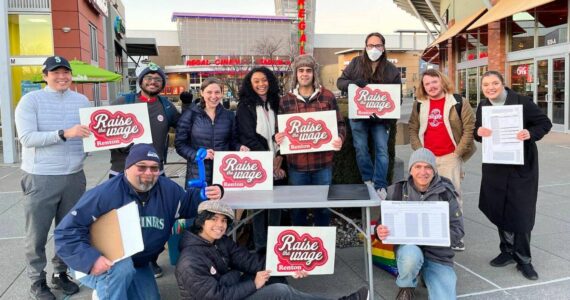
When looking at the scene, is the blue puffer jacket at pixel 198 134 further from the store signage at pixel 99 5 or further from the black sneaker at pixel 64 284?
the store signage at pixel 99 5

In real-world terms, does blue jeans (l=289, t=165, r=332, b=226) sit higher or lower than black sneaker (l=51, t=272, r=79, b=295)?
higher

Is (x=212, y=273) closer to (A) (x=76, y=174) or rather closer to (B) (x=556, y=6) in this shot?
(A) (x=76, y=174)

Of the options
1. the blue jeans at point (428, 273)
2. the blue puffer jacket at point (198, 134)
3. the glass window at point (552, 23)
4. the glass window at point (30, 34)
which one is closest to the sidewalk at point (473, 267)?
the blue jeans at point (428, 273)

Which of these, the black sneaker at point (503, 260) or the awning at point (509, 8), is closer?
the black sneaker at point (503, 260)

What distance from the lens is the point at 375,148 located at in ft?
17.3

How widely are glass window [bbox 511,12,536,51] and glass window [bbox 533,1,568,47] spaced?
0.40 metres

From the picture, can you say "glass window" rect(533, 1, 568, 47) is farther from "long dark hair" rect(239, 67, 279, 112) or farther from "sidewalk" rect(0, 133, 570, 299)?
"long dark hair" rect(239, 67, 279, 112)

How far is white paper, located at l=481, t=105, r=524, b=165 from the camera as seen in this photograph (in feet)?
13.6

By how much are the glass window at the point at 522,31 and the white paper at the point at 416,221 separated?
A: 1544 cm

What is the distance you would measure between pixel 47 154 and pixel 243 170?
158cm

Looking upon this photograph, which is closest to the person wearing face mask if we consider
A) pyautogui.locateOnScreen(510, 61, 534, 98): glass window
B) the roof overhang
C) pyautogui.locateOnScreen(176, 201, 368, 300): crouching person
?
pyautogui.locateOnScreen(176, 201, 368, 300): crouching person

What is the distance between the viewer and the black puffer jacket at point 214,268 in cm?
307

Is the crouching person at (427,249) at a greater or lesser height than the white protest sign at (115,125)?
lesser

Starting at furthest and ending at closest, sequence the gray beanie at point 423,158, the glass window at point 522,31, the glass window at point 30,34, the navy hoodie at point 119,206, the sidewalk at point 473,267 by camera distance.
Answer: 1. the glass window at point 522,31
2. the glass window at point 30,34
3. the sidewalk at point 473,267
4. the gray beanie at point 423,158
5. the navy hoodie at point 119,206
